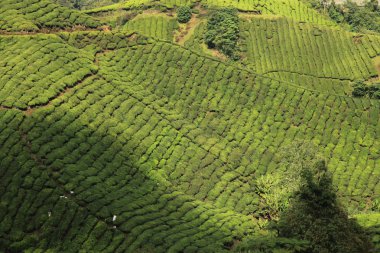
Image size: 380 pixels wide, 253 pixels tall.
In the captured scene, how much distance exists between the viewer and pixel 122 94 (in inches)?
1946

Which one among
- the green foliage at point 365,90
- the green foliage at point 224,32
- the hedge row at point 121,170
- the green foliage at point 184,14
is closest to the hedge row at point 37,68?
the hedge row at point 121,170

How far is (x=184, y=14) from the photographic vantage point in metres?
88.6

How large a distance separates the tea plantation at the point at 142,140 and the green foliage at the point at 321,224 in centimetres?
145

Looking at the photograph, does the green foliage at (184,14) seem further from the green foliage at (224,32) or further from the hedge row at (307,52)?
the hedge row at (307,52)

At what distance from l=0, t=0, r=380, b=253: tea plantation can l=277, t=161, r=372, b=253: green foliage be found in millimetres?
1445

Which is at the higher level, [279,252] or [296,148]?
[279,252]

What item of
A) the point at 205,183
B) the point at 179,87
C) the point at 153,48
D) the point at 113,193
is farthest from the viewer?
the point at 153,48

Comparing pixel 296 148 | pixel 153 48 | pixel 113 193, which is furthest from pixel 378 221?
pixel 153 48

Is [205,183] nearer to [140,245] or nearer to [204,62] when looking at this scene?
[140,245]

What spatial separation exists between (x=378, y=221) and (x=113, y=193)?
2252 cm

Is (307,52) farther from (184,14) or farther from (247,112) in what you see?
(247,112)

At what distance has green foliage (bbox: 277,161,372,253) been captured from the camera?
27141mm

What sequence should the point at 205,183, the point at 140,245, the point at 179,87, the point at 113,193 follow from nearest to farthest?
the point at 140,245
the point at 113,193
the point at 205,183
the point at 179,87

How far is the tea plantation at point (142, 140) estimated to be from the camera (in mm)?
32656
